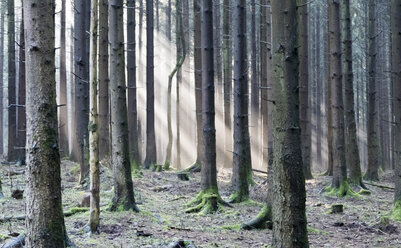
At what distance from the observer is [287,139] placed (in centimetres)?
570

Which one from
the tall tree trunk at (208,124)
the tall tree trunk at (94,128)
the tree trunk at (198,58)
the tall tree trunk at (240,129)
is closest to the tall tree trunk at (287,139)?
the tall tree trunk at (94,128)

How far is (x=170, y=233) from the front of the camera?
27.5 ft

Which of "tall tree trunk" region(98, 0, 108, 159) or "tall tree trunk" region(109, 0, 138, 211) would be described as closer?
"tall tree trunk" region(109, 0, 138, 211)

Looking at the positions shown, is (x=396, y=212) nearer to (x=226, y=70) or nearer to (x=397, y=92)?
(x=397, y=92)

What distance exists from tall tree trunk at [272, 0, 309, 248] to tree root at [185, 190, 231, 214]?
17.8 ft

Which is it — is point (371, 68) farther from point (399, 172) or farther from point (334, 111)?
point (399, 172)

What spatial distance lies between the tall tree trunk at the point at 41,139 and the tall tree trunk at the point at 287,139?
9.34 feet

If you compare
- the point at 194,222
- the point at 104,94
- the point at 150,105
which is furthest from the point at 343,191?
the point at 150,105

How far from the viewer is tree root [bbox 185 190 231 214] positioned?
1123 centimetres

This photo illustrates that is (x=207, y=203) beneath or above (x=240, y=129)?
beneath

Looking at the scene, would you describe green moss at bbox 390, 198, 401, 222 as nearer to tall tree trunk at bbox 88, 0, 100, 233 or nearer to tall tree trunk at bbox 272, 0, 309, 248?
tall tree trunk at bbox 272, 0, 309, 248

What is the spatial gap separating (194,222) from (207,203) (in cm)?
123

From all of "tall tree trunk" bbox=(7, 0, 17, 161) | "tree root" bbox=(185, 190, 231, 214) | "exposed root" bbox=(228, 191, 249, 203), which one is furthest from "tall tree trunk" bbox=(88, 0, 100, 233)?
"tall tree trunk" bbox=(7, 0, 17, 161)

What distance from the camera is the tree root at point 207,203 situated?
11225 mm
